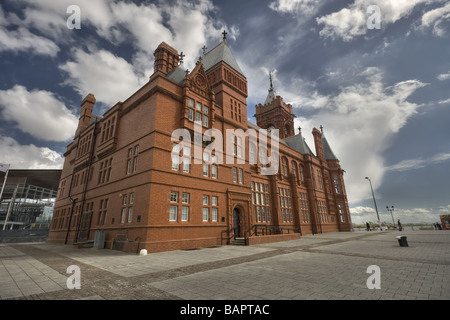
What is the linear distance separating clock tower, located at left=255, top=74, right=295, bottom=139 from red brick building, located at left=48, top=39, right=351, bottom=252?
1391 cm

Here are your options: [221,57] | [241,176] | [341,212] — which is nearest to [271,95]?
[221,57]

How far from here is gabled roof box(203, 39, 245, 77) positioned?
2565 centimetres

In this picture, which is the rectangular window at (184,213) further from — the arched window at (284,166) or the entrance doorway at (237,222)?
the arched window at (284,166)

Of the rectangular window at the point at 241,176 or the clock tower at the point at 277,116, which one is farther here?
the clock tower at the point at 277,116

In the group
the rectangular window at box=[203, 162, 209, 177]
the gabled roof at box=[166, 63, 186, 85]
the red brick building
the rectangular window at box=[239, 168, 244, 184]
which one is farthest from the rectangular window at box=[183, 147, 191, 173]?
the gabled roof at box=[166, 63, 186, 85]

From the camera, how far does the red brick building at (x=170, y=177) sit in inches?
620

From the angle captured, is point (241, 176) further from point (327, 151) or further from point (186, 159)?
point (327, 151)

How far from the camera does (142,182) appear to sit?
1573 cm

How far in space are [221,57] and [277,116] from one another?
24.1 metres

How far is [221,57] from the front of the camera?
2534 cm

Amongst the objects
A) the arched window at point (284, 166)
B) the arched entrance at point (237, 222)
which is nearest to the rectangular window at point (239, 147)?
the arched entrance at point (237, 222)

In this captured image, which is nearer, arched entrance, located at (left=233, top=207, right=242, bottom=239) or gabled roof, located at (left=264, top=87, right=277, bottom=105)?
arched entrance, located at (left=233, top=207, right=242, bottom=239)

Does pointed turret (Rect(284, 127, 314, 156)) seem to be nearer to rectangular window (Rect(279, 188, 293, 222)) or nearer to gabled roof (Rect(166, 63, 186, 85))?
rectangular window (Rect(279, 188, 293, 222))

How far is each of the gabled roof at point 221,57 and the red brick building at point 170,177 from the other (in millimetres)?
180
